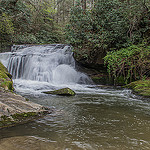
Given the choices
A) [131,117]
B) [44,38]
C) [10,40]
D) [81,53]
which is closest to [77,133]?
[131,117]

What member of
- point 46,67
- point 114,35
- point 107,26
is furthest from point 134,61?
point 46,67

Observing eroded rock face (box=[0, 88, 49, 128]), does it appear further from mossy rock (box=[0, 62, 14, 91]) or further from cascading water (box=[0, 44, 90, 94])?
cascading water (box=[0, 44, 90, 94])

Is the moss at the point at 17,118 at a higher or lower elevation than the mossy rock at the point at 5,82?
lower

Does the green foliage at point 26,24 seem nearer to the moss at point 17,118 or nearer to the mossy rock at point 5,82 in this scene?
the mossy rock at point 5,82

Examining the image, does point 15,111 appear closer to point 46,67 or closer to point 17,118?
point 17,118

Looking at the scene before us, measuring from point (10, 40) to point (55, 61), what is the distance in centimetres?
715

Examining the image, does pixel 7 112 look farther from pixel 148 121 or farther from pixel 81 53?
pixel 81 53

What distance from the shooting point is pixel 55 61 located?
39.7 ft

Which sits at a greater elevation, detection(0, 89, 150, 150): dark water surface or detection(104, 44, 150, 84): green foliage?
detection(104, 44, 150, 84): green foliage

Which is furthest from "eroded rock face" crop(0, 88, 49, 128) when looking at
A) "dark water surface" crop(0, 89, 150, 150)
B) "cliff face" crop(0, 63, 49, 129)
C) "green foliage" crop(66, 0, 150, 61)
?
"green foliage" crop(66, 0, 150, 61)

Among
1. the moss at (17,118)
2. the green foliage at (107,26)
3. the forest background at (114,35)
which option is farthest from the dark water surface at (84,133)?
the green foliage at (107,26)

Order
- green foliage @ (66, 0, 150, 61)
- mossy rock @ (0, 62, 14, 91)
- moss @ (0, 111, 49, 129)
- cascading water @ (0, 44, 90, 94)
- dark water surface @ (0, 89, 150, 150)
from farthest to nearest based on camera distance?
cascading water @ (0, 44, 90, 94) < green foliage @ (66, 0, 150, 61) < mossy rock @ (0, 62, 14, 91) < moss @ (0, 111, 49, 129) < dark water surface @ (0, 89, 150, 150)

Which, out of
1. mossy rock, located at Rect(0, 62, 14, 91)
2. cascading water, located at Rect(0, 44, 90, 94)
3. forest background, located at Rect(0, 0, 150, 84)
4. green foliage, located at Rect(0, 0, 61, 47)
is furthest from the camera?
green foliage, located at Rect(0, 0, 61, 47)

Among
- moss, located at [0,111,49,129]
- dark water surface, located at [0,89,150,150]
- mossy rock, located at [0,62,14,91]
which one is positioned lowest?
dark water surface, located at [0,89,150,150]
